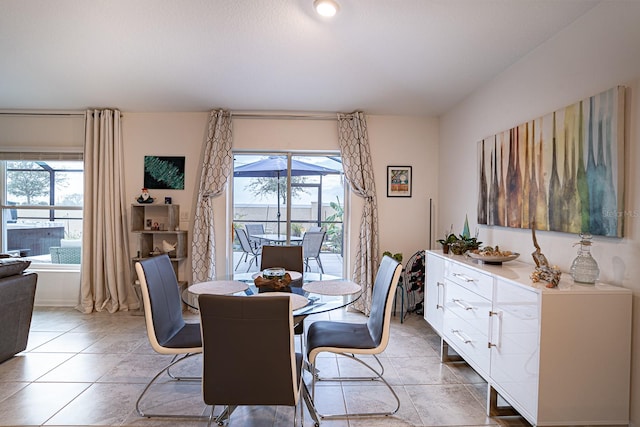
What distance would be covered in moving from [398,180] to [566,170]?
2189 millimetres

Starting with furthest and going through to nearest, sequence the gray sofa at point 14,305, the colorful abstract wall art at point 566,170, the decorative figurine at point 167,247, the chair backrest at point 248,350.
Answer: the decorative figurine at point 167,247
the gray sofa at point 14,305
the colorful abstract wall art at point 566,170
the chair backrest at point 248,350

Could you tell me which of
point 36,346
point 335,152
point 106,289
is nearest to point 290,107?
point 335,152

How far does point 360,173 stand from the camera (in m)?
3.95

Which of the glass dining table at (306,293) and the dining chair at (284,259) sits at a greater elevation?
the dining chair at (284,259)

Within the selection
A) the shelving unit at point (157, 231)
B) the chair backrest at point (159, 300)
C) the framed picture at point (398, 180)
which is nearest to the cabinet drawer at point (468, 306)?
the framed picture at point (398, 180)

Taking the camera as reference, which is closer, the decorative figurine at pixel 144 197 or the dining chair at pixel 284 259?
the dining chair at pixel 284 259

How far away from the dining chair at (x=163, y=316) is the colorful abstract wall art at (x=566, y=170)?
2.42 meters

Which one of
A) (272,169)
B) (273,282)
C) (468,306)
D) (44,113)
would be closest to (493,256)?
(468,306)

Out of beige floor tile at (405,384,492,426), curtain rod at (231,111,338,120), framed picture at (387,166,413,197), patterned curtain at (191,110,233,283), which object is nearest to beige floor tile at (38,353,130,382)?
patterned curtain at (191,110,233,283)

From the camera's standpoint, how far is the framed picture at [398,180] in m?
4.10

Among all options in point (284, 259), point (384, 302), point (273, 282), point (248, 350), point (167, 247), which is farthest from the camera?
point (167, 247)

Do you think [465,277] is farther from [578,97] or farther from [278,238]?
[278,238]

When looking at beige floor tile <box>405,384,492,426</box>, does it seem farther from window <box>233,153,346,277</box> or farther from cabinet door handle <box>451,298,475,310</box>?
window <box>233,153,346,277</box>

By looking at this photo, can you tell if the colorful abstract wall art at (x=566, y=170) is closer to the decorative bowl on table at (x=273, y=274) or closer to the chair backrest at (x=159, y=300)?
the decorative bowl on table at (x=273, y=274)
